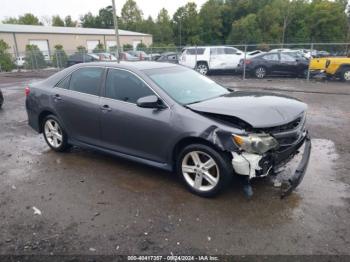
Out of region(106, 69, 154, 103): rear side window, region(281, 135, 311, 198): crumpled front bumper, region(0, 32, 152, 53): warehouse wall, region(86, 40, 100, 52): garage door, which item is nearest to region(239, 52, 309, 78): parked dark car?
region(281, 135, 311, 198): crumpled front bumper

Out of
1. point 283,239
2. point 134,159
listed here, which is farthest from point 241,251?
point 134,159

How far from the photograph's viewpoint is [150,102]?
154 inches

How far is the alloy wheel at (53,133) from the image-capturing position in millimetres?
5437

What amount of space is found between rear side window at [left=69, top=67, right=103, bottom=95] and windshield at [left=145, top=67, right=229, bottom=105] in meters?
0.91

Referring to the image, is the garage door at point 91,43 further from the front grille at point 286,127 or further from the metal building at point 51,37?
the front grille at point 286,127

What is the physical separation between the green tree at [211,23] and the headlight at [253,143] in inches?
2254

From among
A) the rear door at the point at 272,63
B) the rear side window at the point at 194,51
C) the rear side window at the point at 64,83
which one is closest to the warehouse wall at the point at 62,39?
the rear side window at the point at 194,51

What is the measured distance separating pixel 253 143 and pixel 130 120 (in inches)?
68.9

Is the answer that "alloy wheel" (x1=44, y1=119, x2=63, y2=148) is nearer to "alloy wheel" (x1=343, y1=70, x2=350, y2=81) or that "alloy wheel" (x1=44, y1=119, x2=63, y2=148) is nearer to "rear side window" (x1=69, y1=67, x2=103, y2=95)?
"rear side window" (x1=69, y1=67, x2=103, y2=95)

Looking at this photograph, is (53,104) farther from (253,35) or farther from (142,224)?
(253,35)

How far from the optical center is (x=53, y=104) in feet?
17.2

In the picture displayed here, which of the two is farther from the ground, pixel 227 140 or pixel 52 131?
pixel 227 140

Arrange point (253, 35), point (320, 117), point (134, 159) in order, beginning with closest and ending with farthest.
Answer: point (134, 159), point (320, 117), point (253, 35)

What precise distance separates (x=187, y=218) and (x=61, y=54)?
27.5 metres
